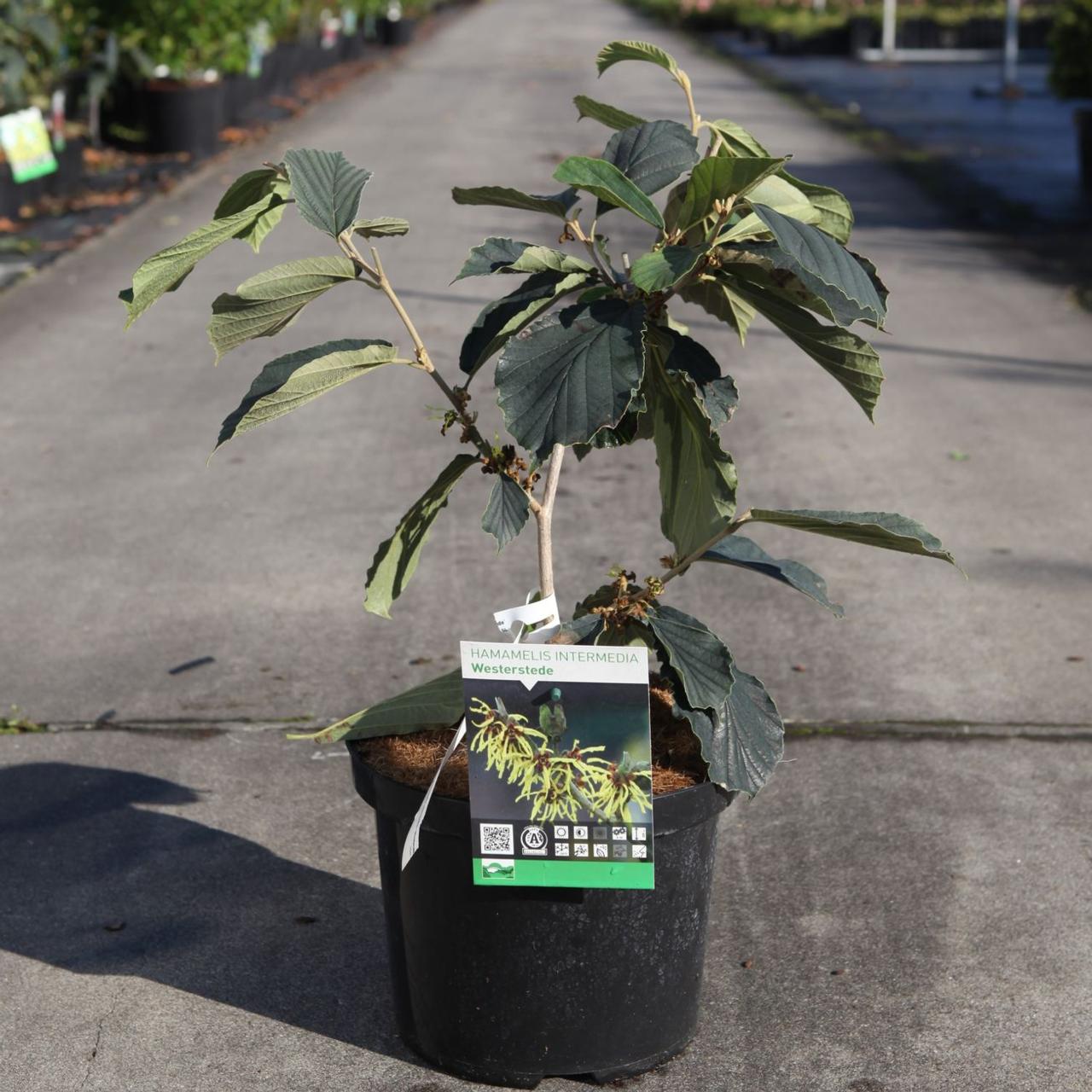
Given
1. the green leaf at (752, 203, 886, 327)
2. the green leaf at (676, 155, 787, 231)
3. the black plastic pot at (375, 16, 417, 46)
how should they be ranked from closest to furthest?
the green leaf at (752, 203, 886, 327) → the green leaf at (676, 155, 787, 231) → the black plastic pot at (375, 16, 417, 46)

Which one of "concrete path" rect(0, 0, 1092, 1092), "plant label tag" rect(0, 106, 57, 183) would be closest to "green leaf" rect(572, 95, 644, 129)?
"concrete path" rect(0, 0, 1092, 1092)

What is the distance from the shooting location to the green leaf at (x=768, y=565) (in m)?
2.85

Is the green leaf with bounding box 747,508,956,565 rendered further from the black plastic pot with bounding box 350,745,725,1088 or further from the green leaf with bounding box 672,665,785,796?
the black plastic pot with bounding box 350,745,725,1088

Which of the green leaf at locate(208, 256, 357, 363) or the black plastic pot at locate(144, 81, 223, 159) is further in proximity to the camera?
the black plastic pot at locate(144, 81, 223, 159)

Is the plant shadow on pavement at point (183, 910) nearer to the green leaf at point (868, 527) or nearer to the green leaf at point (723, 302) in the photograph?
the green leaf at point (868, 527)

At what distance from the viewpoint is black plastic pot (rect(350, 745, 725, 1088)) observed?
2.68 m

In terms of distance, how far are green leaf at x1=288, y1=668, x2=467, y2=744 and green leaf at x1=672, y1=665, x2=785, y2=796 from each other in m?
0.42

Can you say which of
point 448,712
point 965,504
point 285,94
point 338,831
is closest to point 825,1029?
point 448,712

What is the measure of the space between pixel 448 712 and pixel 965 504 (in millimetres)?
3770

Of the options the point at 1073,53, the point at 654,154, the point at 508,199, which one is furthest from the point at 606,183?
the point at 1073,53

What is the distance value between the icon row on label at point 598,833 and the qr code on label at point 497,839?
73 millimetres

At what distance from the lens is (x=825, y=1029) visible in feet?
10.0

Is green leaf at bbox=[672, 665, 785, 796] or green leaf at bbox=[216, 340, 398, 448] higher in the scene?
green leaf at bbox=[216, 340, 398, 448]

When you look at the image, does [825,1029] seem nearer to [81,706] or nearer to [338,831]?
[338,831]
